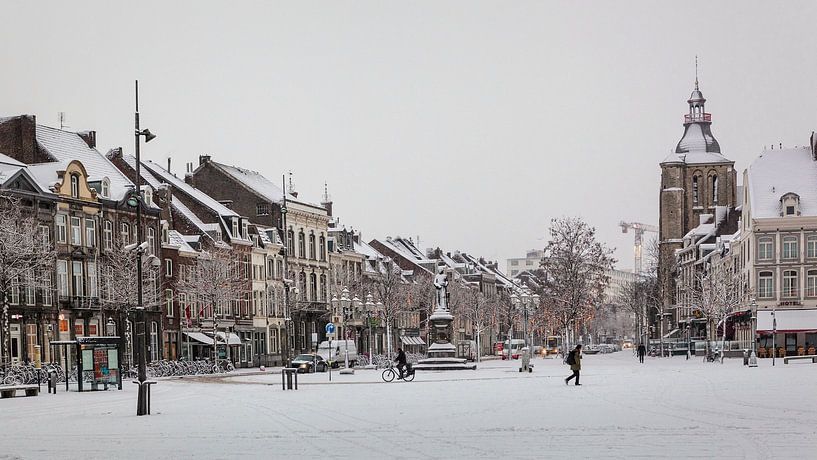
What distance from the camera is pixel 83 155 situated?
74.9 metres

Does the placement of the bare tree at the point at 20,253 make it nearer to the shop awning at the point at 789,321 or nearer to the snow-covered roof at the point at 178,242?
the snow-covered roof at the point at 178,242

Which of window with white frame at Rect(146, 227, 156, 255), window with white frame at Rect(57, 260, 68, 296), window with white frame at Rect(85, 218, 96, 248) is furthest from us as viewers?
window with white frame at Rect(146, 227, 156, 255)

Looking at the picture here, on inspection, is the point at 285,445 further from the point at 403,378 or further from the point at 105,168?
the point at 105,168

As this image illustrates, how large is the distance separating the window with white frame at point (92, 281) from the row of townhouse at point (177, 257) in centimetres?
8

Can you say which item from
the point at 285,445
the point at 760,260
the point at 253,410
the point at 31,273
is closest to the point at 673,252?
the point at 760,260

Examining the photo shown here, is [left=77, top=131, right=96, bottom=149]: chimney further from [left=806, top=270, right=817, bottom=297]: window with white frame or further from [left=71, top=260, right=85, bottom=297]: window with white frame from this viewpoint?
[left=806, top=270, right=817, bottom=297]: window with white frame

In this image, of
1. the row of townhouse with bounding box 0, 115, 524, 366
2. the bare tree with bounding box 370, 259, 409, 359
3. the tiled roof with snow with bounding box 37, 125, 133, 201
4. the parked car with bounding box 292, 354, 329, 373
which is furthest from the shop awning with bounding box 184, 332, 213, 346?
the bare tree with bounding box 370, 259, 409, 359

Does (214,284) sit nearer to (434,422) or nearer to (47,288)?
(47,288)

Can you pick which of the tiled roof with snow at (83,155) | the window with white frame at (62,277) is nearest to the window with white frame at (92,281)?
the window with white frame at (62,277)

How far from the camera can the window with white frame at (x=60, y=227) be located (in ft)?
219

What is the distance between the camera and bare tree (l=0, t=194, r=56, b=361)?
2213 inches

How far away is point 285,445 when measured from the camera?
22.5 metres

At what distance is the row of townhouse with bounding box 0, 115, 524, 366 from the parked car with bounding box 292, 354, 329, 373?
1.27 meters

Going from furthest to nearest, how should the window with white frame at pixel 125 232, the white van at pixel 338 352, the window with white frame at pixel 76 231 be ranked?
the white van at pixel 338 352 < the window with white frame at pixel 125 232 < the window with white frame at pixel 76 231
